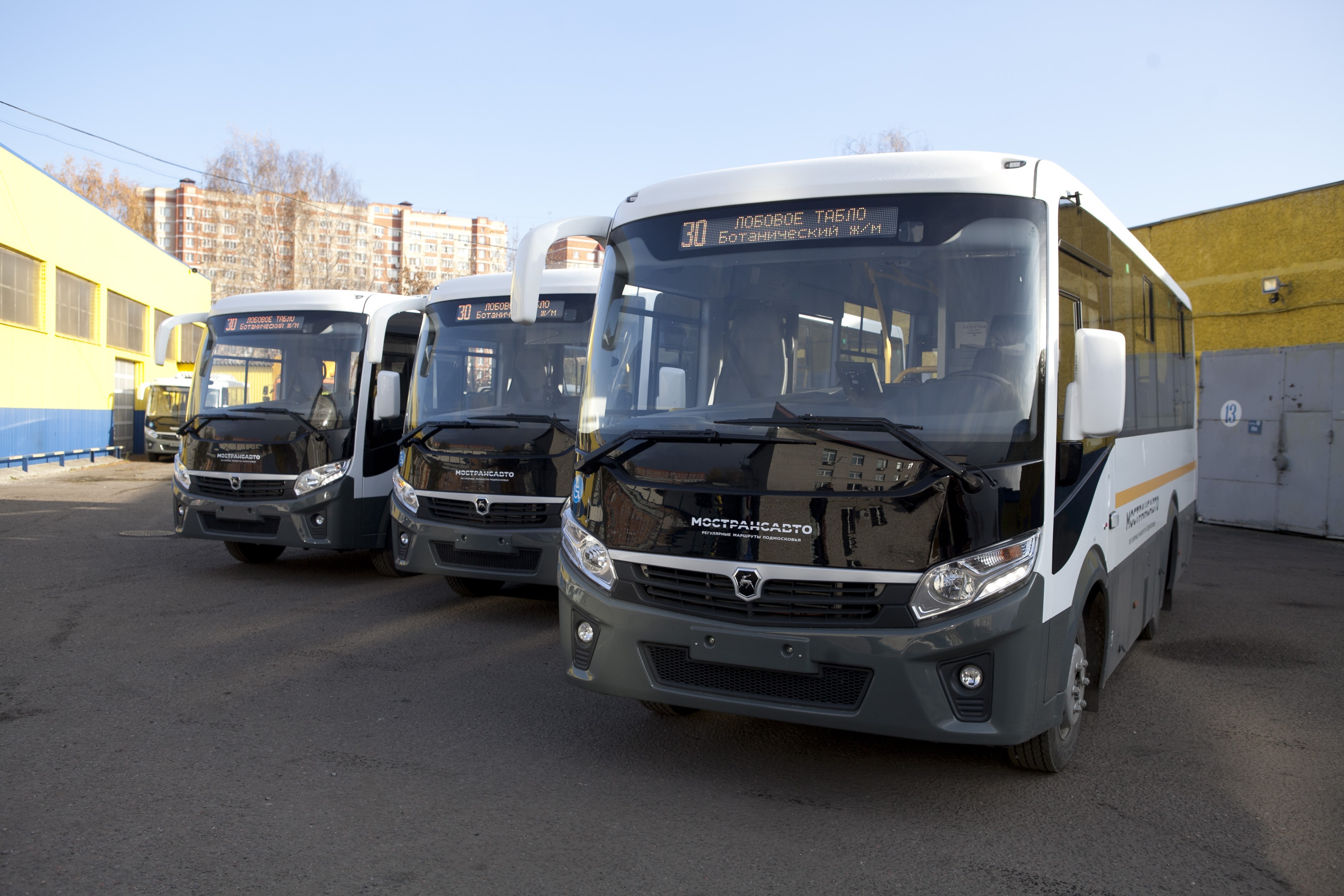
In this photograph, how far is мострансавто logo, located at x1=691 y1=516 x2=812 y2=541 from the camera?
13.8ft

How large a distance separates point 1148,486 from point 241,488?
773 cm

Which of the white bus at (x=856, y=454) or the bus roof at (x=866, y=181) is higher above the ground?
the bus roof at (x=866, y=181)

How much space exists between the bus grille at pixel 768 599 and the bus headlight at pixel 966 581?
18 centimetres

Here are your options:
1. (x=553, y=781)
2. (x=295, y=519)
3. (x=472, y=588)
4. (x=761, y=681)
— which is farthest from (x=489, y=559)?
(x=761, y=681)

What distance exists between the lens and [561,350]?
8516 mm

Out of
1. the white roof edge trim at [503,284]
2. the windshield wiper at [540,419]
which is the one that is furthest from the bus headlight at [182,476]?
the windshield wiper at [540,419]

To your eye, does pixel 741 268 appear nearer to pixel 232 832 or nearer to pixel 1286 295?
pixel 232 832

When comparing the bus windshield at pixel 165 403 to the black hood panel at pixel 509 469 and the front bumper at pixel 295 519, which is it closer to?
the front bumper at pixel 295 519

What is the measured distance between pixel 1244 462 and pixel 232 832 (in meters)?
16.4

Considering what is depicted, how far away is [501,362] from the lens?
8695 millimetres

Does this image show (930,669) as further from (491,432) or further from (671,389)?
(491,432)

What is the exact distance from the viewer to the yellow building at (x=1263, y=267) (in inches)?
653

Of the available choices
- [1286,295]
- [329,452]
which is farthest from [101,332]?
[1286,295]

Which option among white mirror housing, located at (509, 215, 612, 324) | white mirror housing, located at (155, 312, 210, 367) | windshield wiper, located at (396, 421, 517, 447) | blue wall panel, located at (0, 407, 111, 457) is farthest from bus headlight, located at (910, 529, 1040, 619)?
blue wall panel, located at (0, 407, 111, 457)
